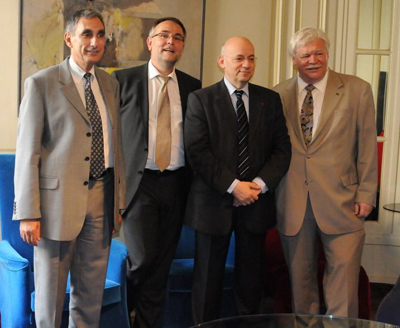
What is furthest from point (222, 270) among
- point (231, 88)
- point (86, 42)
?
point (86, 42)

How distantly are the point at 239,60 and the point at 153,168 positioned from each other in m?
0.66

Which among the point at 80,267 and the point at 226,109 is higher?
the point at 226,109

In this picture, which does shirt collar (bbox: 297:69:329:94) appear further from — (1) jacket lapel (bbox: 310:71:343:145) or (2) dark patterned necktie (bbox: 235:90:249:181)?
(2) dark patterned necktie (bbox: 235:90:249:181)

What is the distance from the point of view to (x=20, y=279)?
2.78 m

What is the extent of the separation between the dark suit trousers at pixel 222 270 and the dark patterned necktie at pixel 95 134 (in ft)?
2.05

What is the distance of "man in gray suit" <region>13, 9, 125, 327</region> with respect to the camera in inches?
95.7

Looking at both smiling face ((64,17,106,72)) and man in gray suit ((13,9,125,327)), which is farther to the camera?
smiling face ((64,17,106,72))

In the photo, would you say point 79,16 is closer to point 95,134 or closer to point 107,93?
point 107,93

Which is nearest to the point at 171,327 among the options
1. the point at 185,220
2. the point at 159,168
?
the point at 185,220

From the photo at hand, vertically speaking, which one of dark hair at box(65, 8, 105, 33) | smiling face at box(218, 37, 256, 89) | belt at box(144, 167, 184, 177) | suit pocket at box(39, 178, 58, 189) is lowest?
suit pocket at box(39, 178, 58, 189)

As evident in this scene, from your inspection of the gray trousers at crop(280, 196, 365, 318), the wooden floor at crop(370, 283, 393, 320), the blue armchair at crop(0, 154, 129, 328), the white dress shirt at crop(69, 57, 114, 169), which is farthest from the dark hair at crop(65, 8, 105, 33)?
the wooden floor at crop(370, 283, 393, 320)

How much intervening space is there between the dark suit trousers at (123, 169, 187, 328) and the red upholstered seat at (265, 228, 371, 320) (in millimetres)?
732

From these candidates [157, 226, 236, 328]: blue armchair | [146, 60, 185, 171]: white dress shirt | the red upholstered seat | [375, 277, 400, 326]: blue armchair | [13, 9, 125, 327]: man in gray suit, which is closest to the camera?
[375, 277, 400, 326]: blue armchair

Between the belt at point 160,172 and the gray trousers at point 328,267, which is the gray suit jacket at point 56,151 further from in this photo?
the gray trousers at point 328,267
